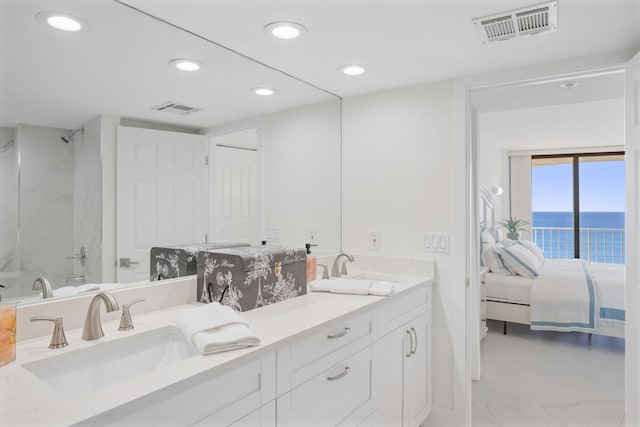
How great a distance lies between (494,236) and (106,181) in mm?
4832

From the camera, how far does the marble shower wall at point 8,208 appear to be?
126 cm

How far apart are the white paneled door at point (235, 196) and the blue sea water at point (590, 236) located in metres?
6.46

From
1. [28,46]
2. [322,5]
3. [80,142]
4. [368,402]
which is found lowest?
[368,402]

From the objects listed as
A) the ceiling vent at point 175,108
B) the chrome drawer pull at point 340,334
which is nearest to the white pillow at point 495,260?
the chrome drawer pull at point 340,334

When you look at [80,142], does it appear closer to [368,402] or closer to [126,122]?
[126,122]

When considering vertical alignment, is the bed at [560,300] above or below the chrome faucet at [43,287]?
below

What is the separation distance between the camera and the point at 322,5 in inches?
57.8

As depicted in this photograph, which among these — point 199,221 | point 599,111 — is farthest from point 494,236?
point 199,221

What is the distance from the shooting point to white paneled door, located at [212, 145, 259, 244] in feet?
6.69

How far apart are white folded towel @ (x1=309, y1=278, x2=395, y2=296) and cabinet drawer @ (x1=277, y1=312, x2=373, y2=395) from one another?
153 millimetres

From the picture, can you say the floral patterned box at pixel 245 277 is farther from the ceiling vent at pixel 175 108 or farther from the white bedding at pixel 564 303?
the white bedding at pixel 564 303

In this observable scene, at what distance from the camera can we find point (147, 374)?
39.9 inches

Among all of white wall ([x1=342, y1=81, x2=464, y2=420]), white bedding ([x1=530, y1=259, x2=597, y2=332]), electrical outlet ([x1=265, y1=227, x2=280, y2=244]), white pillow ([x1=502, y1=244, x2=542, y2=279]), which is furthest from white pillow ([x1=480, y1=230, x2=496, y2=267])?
electrical outlet ([x1=265, y1=227, x2=280, y2=244])

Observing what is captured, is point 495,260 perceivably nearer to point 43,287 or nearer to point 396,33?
point 396,33
